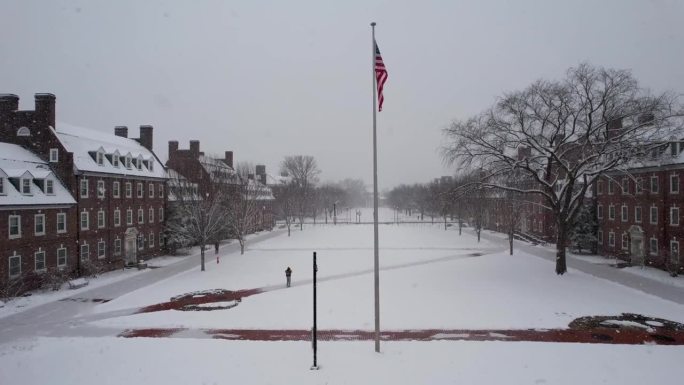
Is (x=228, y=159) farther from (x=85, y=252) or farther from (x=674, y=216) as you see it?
(x=674, y=216)

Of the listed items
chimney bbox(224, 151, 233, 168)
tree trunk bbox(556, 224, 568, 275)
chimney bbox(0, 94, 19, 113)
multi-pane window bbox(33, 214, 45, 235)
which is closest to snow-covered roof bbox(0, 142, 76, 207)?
multi-pane window bbox(33, 214, 45, 235)

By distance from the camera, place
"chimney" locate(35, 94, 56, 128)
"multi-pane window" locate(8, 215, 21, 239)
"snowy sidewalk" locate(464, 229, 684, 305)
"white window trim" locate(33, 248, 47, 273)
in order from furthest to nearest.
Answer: "chimney" locate(35, 94, 56, 128)
"white window trim" locate(33, 248, 47, 273)
"multi-pane window" locate(8, 215, 21, 239)
"snowy sidewalk" locate(464, 229, 684, 305)

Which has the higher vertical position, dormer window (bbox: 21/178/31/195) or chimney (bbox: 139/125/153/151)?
chimney (bbox: 139/125/153/151)

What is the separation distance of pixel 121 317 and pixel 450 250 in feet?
113

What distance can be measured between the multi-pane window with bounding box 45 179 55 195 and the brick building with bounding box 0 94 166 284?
1270 mm

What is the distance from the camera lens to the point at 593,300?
2320cm

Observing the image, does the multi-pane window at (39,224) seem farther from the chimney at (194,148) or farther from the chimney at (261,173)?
the chimney at (261,173)

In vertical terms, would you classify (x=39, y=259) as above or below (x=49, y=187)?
below

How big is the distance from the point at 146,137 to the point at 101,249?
1654 cm

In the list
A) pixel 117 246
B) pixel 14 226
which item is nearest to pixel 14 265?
pixel 14 226

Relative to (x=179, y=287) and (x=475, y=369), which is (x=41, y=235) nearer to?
(x=179, y=287)

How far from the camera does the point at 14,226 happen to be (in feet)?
84.9

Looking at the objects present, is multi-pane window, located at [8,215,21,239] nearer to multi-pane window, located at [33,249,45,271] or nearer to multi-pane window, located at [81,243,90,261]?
multi-pane window, located at [33,249,45,271]

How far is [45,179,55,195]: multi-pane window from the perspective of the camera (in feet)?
96.2
